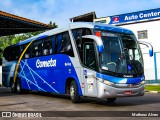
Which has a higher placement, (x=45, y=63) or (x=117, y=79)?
(x=45, y=63)

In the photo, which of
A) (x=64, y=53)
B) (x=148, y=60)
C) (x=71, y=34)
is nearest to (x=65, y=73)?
(x=64, y=53)

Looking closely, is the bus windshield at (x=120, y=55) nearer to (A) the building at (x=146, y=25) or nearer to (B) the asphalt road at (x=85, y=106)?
(B) the asphalt road at (x=85, y=106)

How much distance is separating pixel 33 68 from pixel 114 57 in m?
7.49

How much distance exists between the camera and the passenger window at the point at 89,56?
12.7 meters

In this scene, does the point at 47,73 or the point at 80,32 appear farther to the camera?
the point at 47,73

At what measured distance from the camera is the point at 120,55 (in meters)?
12.6

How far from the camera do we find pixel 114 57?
1246 centimetres

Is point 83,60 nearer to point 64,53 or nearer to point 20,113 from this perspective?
point 64,53

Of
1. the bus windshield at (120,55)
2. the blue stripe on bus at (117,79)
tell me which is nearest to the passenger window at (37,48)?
the bus windshield at (120,55)

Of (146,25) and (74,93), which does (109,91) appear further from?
(146,25)

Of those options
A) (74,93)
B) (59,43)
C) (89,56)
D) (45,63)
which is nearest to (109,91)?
(89,56)

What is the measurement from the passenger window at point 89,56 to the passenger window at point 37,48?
5.24 m

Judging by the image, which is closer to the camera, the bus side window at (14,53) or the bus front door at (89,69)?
the bus front door at (89,69)

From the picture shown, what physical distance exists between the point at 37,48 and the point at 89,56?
6132 mm
